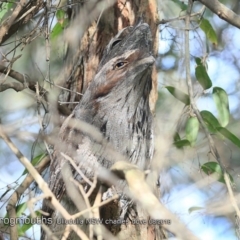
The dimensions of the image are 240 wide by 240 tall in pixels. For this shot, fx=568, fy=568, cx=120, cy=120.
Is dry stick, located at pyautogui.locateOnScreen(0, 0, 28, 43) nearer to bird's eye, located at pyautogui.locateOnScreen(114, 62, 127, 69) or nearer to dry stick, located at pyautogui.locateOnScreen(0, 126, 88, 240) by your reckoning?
bird's eye, located at pyautogui.locateOnScreen(114, 62, 127, 69)

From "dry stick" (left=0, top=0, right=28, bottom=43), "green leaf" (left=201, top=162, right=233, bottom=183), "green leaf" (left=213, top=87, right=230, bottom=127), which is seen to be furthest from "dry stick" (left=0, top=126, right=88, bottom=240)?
"green leaf" (left=213, top=87, right=230, bottom=127)

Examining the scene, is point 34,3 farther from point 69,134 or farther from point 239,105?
point 239,105

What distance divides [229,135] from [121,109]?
510 mm

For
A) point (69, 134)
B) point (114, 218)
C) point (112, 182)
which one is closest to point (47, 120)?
point (69, 134)

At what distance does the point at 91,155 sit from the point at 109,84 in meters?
0.32

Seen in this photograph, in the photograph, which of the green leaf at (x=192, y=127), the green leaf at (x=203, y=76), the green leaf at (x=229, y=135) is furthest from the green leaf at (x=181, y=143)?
the green leaf at (x=203, y=76)

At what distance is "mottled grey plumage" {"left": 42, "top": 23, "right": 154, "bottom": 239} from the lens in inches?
88.0

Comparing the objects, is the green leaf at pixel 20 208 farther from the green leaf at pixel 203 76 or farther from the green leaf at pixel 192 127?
the green leaf at pixel 203 76

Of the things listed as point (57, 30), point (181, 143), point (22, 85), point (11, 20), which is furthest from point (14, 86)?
point (181, 143)

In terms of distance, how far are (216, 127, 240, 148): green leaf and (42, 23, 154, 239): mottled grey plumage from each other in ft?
1.10

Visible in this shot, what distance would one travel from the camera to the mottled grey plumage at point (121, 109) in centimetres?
224

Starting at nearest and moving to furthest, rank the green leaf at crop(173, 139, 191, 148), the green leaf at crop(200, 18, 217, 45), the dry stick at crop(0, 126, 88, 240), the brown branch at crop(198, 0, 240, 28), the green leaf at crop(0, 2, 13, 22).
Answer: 1. the dry stick at crop(0, 126, 88, 240)
2. the brown branch at crop(198, 0, 240, 28)
3. the green leaf at crop(173, 139, 191, 148)
4. the green leaf at crop(0, 2, 13, 22)
5. the green leaf at crop(200, 18, 217, 45)

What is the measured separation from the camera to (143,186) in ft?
4.56

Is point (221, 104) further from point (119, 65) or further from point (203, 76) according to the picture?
point (119, 65)
